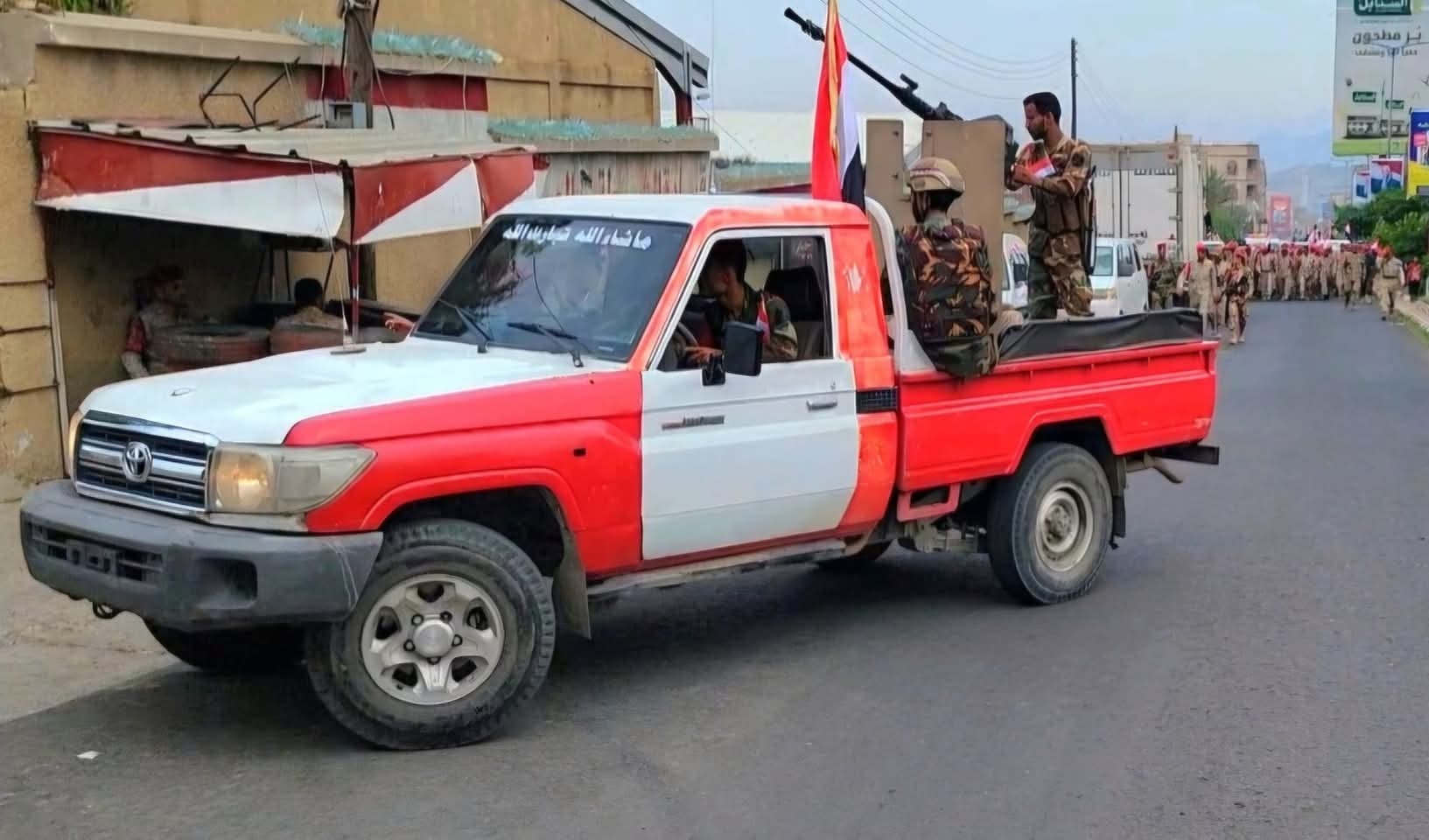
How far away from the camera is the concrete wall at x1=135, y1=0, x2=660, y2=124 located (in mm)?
14258

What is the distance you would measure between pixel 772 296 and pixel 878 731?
208 cm

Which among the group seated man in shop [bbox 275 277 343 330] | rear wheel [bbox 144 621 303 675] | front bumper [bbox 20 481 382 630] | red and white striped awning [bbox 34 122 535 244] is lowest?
rear wheel [bbox 144 621 303 675]

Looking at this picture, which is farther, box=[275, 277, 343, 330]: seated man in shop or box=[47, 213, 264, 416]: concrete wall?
box=[275, 277, 343, 330]: seated man in shop

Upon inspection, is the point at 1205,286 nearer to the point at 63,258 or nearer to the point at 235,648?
the point at 63,258

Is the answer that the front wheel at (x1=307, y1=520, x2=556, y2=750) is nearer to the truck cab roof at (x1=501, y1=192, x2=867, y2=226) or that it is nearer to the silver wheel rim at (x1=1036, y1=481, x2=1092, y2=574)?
the truck cab roof at (x1=501, y1=192, x2=867, y2=226)

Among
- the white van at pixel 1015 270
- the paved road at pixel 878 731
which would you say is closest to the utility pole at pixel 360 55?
the paved road at pixel 878 731

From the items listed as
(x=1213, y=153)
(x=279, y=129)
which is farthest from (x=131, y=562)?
(x=1213, y=153)

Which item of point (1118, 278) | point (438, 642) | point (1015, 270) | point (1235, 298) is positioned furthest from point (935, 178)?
point (1235, 298)

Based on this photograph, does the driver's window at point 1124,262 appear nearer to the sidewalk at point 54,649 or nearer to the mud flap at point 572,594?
the sidewalk at point 54,649

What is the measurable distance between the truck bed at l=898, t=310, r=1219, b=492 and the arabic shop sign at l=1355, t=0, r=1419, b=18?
45068 mm

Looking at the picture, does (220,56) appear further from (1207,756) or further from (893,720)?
(1207,756)

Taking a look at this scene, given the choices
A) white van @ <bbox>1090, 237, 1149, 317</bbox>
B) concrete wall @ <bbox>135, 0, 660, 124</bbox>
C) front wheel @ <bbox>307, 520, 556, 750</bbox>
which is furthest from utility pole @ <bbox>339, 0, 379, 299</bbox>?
white van @ <bbox>1090, 237, 1149, 317</bbox>

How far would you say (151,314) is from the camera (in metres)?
10.1

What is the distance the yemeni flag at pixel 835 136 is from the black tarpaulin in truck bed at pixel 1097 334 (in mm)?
1036
